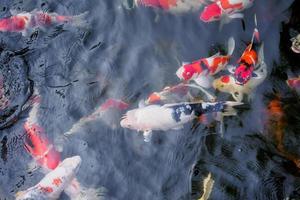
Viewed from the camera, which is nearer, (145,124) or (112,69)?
(145,124)

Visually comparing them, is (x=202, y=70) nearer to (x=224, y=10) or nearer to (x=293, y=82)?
(x=224, y=10)

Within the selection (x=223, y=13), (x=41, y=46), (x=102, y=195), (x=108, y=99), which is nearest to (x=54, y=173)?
(x=102, y=195)

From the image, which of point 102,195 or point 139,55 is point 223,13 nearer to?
point 139,55

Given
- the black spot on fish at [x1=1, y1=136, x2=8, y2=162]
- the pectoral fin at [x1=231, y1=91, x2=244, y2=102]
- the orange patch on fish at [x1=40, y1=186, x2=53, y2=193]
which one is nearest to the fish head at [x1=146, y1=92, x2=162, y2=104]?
the pectoral fin at [x1=231, y1=91, x2=244, y2=102]

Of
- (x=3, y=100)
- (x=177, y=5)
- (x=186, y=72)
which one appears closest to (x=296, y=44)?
(x=186, y=72)

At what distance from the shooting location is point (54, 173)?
5367mm

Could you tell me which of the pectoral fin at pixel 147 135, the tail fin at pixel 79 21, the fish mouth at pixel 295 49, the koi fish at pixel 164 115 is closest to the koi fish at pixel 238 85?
the koi fish at pixel 164 115

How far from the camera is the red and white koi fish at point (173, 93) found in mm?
5809

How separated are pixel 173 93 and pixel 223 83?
66 centimetres

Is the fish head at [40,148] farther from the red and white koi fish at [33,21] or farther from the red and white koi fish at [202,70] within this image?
the red and white koi fish at [202,70]

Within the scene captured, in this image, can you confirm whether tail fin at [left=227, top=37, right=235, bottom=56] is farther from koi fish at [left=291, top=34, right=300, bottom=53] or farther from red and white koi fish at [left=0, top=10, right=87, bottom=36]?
red and white koi fish at [left=0, top=10, right=87, bottom=36]

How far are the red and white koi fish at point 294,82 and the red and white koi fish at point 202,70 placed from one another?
863 millimetres

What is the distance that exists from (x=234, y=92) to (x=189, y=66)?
2.20 ft

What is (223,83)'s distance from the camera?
582 cm
